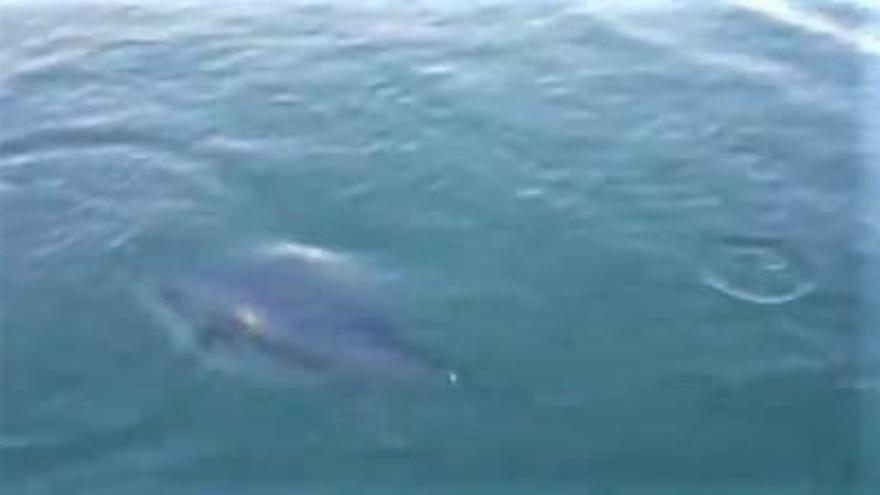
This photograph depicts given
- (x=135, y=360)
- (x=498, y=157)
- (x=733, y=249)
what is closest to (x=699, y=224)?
(x=733, y=249)

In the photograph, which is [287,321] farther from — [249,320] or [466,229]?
[466,229]

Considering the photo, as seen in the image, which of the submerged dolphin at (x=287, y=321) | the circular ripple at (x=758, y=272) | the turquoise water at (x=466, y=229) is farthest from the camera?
the circular ripple at (x=758, y=272)

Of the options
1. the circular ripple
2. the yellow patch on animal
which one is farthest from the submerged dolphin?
the circular ripple

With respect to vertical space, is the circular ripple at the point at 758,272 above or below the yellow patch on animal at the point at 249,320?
below

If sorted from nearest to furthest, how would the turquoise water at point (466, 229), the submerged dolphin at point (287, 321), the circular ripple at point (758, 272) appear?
the turquoise water at point (466, 229), the submerged dolphin at point (287, 321), the circular ripple at point (758, 272)

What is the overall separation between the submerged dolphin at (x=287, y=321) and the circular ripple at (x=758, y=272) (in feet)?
1.29

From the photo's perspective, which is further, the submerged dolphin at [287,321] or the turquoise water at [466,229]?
the submerged dolphin at [287,321]

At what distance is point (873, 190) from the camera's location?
276 cm

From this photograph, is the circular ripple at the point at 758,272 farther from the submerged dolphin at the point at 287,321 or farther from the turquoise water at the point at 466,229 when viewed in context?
the submerged dolphin at the point at 287,321

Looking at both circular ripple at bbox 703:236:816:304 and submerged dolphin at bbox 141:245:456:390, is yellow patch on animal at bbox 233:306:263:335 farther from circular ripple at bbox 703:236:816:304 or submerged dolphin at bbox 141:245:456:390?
circular ripple at bbox 703:236:816:304

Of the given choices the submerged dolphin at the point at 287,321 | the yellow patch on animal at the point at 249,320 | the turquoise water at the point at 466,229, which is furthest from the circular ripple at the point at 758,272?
the yellow patch on animal at the point at 249,320

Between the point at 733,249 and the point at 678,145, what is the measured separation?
0.28 m

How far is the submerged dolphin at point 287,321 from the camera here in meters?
2.48

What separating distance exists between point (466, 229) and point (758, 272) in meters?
0.37
